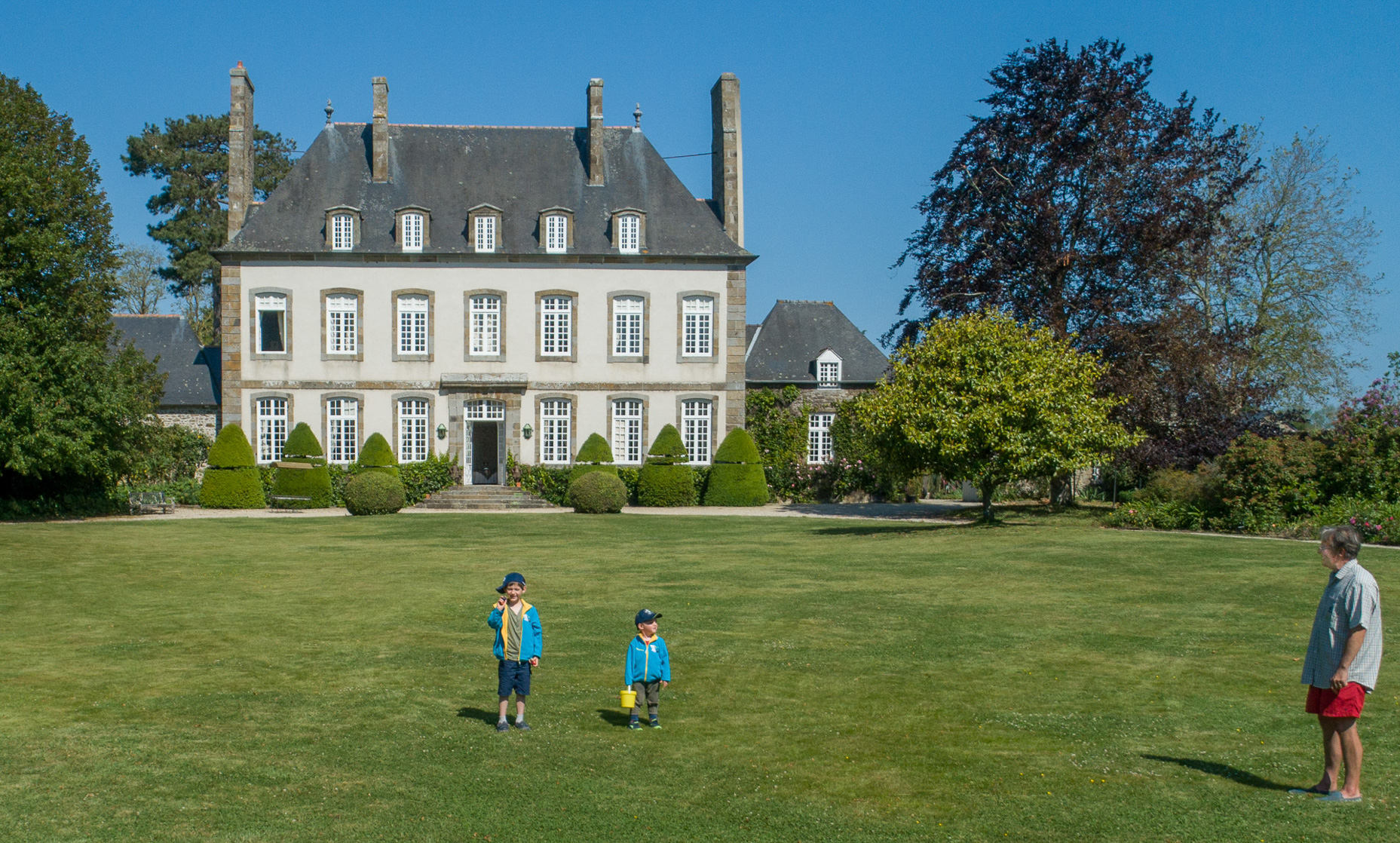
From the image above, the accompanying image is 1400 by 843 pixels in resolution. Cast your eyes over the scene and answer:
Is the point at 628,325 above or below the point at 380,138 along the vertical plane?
below

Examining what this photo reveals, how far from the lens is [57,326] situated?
27.7 metres

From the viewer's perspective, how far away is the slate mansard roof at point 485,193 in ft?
119

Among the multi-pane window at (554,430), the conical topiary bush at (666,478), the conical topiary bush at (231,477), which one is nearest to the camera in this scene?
the conical topiary bush at (231,477)

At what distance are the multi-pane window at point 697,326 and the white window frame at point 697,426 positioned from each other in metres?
1.53

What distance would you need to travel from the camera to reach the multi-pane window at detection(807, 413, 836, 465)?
131 feet

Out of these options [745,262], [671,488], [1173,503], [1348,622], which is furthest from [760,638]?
[745,262]

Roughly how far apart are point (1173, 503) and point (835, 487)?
14055mm

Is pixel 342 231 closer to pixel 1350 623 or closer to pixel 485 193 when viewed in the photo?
pixel 485 193

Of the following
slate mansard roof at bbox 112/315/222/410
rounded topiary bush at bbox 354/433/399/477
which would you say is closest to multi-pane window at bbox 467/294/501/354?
rounded topiary bush at bbox 354/433/399/477

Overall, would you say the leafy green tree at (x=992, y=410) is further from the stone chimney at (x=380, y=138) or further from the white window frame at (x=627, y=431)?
the stone chimney at (x=380, y=138)

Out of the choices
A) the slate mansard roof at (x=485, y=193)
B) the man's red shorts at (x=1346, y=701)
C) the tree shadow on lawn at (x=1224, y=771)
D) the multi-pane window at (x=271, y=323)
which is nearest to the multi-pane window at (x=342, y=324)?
the multi-pane window at (x=271, y=323)

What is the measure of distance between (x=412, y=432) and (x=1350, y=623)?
32039 millimetres

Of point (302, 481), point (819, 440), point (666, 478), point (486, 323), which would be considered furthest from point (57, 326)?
point (819, 440)

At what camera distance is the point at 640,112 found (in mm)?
38906
